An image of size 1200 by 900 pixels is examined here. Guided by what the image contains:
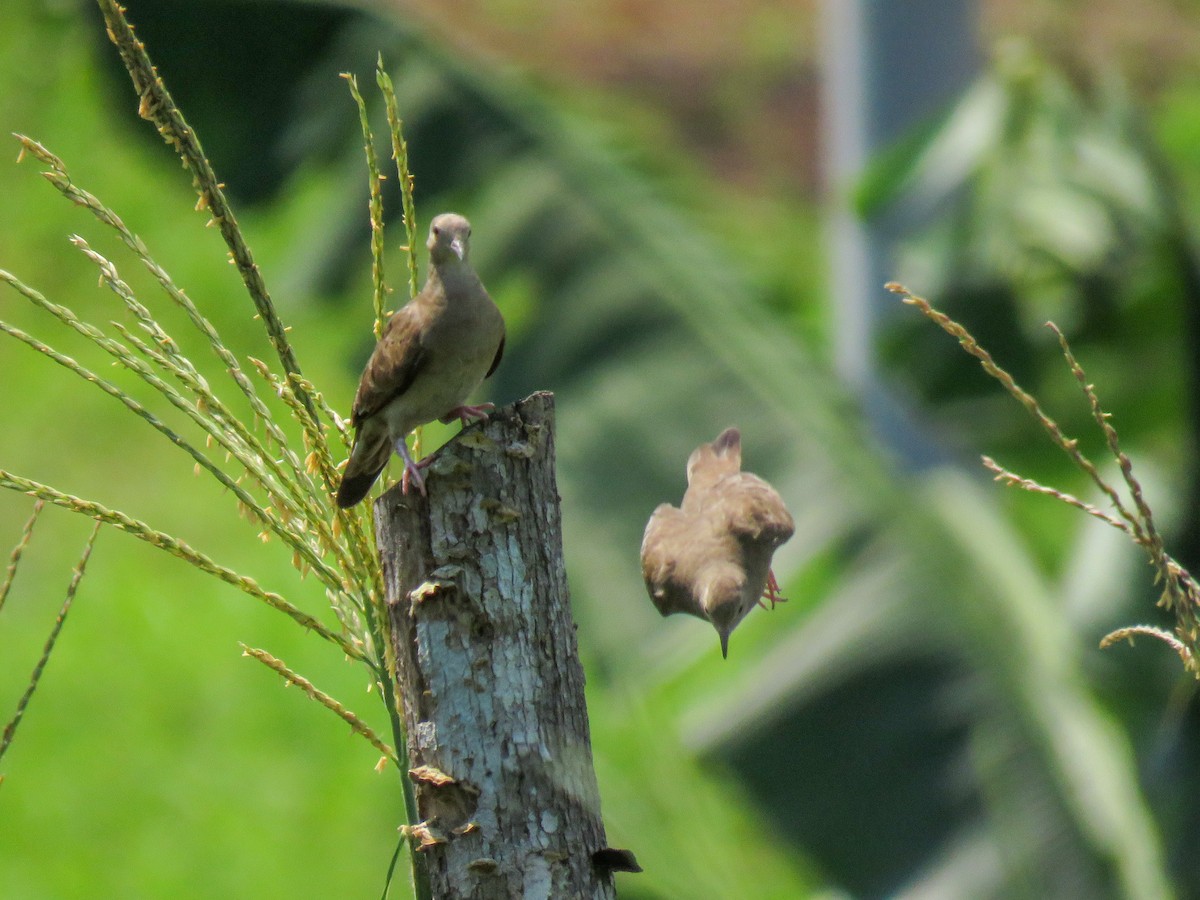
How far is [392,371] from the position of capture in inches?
125

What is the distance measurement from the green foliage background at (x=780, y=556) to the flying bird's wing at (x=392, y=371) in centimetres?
136

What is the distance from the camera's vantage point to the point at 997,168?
5.54m

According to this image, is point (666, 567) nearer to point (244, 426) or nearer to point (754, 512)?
point (754, 512)

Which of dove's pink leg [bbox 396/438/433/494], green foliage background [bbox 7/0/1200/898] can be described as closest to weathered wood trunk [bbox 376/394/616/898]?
dove's pink leg [bbox 396/438/433/494]

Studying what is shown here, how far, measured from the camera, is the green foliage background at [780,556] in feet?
14.6

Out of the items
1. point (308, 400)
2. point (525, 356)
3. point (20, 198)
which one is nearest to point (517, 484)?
point (308, 400)

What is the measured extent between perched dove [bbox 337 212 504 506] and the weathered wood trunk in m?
0.74

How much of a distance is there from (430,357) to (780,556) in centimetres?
225

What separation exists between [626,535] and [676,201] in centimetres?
153

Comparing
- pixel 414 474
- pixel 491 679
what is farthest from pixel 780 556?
pixel 491 679

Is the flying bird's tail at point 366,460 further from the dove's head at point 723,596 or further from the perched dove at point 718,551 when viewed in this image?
Result: the dove's head at point 723,596

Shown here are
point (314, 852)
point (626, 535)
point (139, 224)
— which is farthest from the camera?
point (139, 224)

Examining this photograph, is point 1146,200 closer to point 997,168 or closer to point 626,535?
point 997,168

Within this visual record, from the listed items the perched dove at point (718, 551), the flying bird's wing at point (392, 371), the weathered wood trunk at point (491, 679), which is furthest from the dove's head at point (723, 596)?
the flying bird's wing at point (392, 371)
